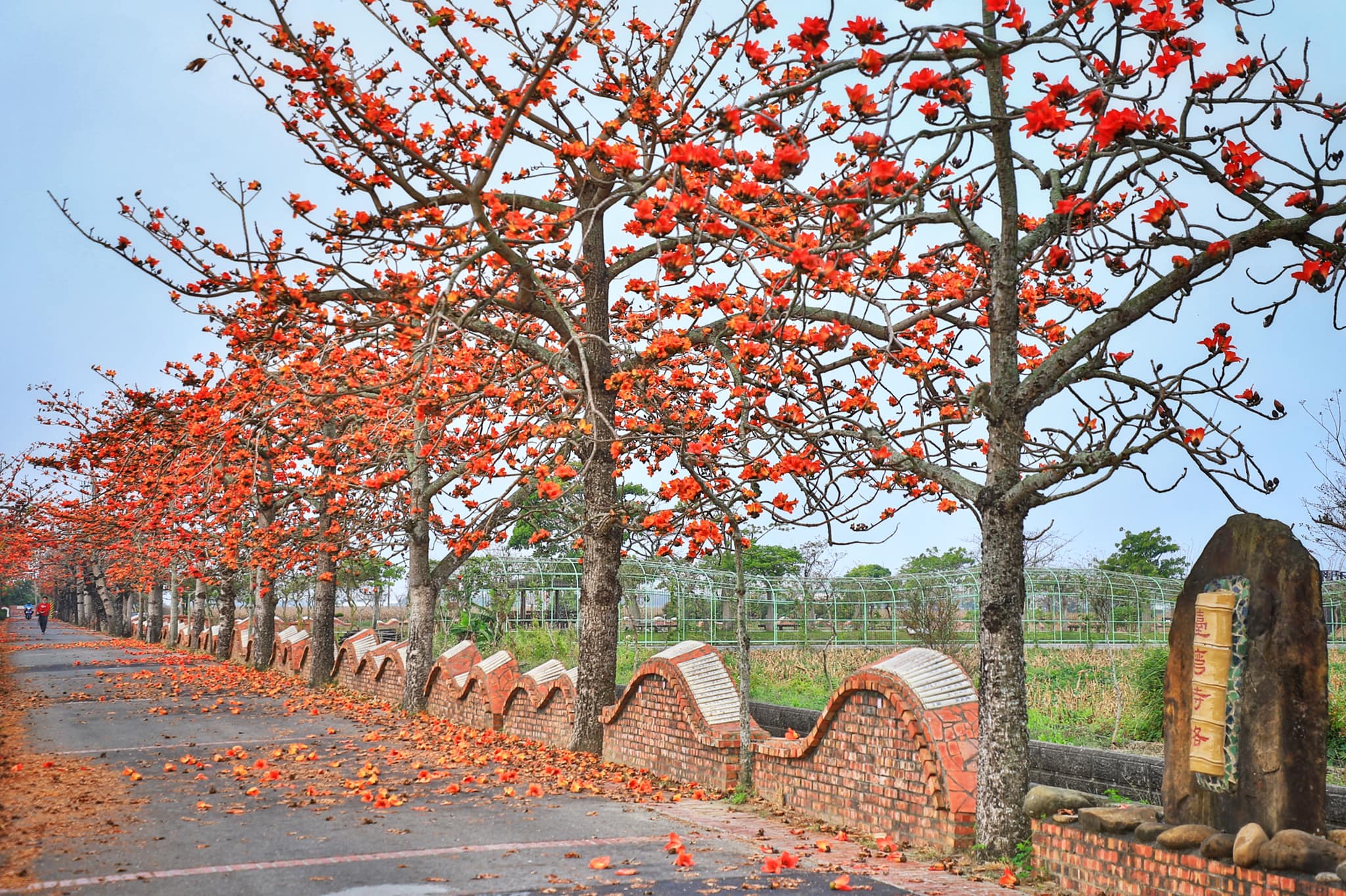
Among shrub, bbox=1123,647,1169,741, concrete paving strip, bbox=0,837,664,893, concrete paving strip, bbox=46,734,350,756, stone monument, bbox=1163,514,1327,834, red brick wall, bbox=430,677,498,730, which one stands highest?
stone monument, bbox=1163,514,1327,834

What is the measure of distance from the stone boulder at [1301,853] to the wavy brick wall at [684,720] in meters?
5.20

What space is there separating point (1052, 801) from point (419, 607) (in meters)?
12.7

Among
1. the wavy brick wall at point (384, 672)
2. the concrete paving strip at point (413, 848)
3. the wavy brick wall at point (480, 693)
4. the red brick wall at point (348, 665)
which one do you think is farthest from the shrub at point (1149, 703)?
the red brick wall at point (348, 665)

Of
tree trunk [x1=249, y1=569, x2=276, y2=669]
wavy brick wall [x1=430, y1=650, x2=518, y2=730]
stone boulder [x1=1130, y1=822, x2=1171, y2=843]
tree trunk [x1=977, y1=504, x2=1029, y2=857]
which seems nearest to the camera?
stone boulder [x1=1130, y1=822, x2=1171, y2=843]

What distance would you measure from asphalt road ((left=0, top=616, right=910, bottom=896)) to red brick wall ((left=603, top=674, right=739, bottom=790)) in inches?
38.6

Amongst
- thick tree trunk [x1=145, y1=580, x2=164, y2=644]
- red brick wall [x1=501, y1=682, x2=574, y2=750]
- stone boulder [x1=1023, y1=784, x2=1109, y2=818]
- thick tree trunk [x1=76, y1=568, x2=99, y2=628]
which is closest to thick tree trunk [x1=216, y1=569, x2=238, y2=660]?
thick tree trunk [x1=145, y1=580, x2=164, y2=644]

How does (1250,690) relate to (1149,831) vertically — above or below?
above

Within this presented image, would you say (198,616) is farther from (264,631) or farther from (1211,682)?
(1211,682)

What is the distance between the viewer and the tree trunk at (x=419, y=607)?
17.3 m

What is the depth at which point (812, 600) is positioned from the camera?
2498 cm

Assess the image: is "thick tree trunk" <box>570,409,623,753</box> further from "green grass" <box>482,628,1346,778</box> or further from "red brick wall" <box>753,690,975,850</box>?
"red brick wall" <box>753,690,975,850</box>

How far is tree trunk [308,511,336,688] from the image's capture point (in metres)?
21.8

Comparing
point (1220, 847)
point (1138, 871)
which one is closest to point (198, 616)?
point (1138, 871)

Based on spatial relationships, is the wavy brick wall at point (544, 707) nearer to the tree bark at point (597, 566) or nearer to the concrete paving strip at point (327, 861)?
the tree bark at point (597, 566)
